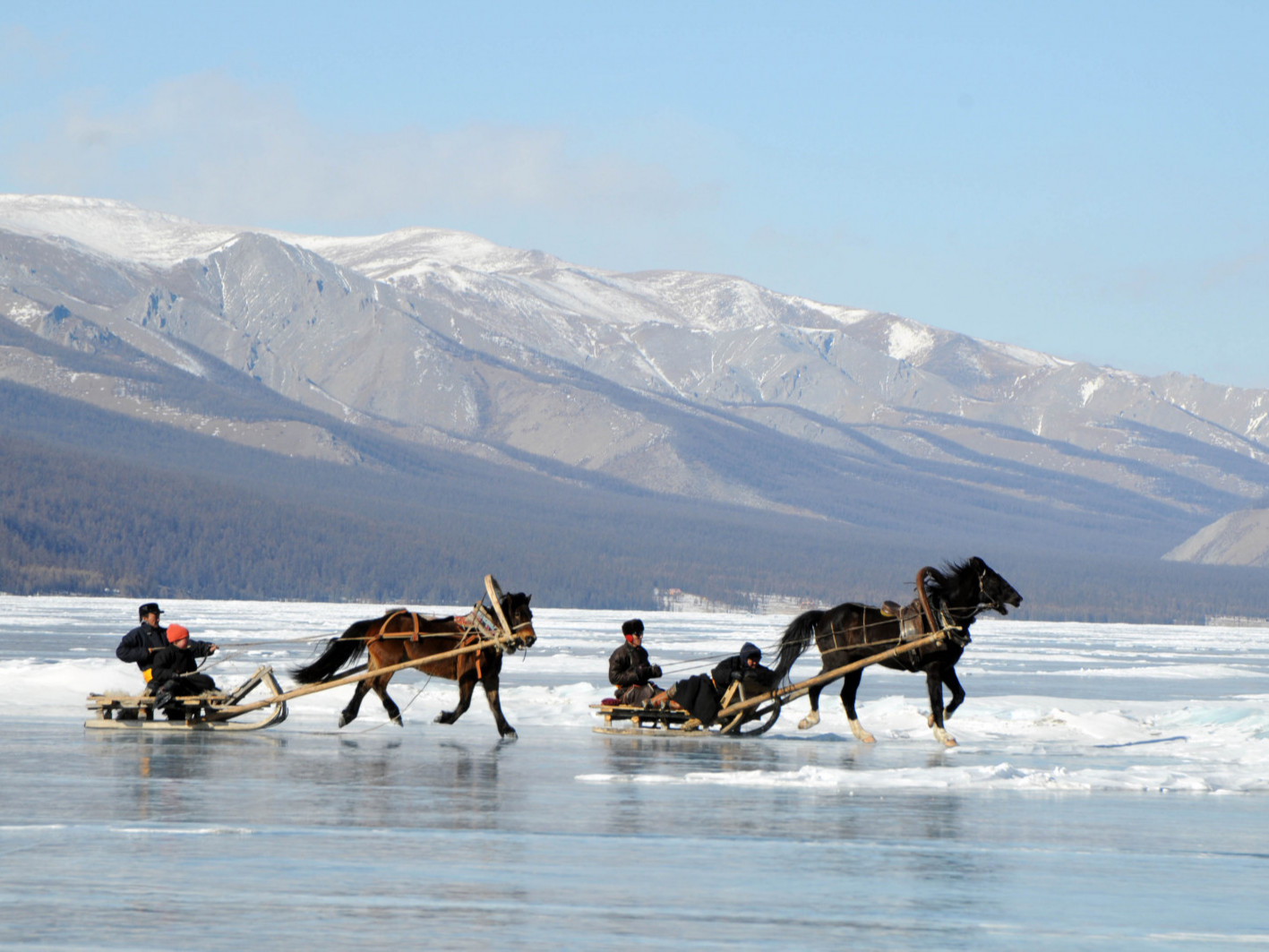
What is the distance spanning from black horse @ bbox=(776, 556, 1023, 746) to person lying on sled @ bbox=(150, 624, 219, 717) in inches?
263

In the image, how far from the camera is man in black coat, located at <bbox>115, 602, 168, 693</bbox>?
747 inches

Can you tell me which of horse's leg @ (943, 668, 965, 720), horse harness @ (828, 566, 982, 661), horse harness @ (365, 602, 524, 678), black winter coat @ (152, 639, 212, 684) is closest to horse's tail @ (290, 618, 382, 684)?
horse harness @ (365, 602, 524, 678)

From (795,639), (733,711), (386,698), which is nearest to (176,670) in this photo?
(386,698)

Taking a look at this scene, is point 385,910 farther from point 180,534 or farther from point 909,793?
point 180,534

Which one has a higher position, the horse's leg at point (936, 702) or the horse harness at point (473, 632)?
Answer: the horse harness at point (473, 632)

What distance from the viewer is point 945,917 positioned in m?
9.61

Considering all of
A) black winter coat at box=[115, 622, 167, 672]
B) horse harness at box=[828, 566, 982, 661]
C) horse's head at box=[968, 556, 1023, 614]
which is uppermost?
horse's head at box=[968, 556, 1023, 614]

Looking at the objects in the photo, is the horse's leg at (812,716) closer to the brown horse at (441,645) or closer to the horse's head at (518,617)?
the brown horse at (441,645)

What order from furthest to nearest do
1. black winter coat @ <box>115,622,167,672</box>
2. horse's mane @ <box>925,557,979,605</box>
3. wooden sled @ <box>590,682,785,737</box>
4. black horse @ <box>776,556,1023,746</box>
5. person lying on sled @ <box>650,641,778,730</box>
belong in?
1. person lying on sled @ <box>650,641,778,730</box>
2. wooden sled @ <box>590,682,785,737</box>
3. horse's mane @ <box>925,557,979,605</box>
4. black horse @ <box>776,556,1023,746</box>
5. black winter coat @ <box>115,622,167,672</box>

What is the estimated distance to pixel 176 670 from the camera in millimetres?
19594

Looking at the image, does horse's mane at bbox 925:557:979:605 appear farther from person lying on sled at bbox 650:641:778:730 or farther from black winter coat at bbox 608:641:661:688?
black winter coat at bbox 608:641:661:688

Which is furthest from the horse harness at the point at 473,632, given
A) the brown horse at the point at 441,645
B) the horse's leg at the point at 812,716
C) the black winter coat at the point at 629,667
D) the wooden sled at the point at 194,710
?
the horse's leg at the point at 812,716

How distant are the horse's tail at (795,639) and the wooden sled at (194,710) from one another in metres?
5.78

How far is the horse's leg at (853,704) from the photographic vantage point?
800 inches
